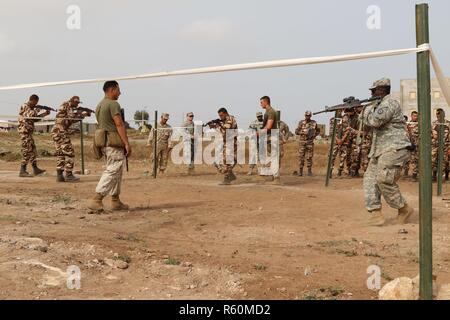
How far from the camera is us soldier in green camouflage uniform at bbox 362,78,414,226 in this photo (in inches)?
252

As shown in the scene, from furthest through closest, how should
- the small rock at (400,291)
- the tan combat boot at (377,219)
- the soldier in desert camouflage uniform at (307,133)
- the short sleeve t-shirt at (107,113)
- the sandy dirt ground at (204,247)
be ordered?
the soldier in desert camouflage uniform at (307,133), the short sleeve t-shirt at (107,113), the tan combat boot at (377,219), the sandy dirt ground at (204,247), the small rock at (400,291)

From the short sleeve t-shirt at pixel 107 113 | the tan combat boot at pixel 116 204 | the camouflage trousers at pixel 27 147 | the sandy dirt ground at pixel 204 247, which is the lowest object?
the sandy dirt ground at pixel 204 247

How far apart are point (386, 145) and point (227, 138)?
237 inches

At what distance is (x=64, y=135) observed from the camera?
467 inches

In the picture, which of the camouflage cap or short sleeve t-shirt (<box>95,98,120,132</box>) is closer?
the camouflage cap

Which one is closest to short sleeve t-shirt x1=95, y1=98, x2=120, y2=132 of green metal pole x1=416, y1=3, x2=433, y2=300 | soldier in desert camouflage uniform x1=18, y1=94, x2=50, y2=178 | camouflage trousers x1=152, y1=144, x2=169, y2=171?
green metal pole x1=416, y1=3, x2=433, y2=300

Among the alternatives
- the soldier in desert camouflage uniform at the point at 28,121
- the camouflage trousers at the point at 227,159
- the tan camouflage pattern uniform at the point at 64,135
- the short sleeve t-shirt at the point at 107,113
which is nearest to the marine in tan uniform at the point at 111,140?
the short sleeve t-shirt at the point at 107,113

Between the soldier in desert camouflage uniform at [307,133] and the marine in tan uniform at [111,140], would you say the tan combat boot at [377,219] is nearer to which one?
the marine in tan uniform at [111,140]

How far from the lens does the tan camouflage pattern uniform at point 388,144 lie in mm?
6391

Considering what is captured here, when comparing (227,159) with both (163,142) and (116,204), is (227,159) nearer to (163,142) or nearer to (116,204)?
(163,142)

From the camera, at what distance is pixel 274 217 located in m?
7.55

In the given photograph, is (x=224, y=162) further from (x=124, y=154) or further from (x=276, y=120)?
(x=124, y=154)

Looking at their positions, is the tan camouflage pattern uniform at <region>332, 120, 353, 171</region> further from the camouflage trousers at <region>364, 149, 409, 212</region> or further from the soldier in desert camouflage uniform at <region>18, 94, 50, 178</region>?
the soldier in desert camouflage uniform at <region>18, 94, 50, 178</region>

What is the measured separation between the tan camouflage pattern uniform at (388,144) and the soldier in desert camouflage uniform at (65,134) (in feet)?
23.2
